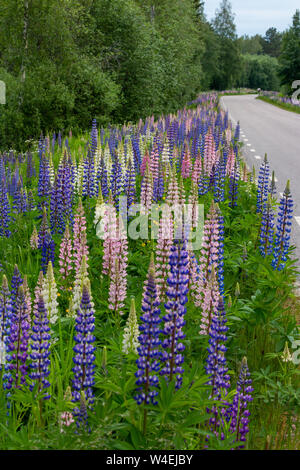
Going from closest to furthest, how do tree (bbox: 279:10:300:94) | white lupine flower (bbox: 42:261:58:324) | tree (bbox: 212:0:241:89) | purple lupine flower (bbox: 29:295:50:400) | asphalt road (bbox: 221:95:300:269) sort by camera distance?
purple lupine flower (bbox: 29:295:50:400) → white lupine flower (bbox: 42:261:58:324) → asphalt road (bbox: 221:95:300:269) → tree (bbox: 279:10:300:94) → tree (bbox: 212:0:241:89)

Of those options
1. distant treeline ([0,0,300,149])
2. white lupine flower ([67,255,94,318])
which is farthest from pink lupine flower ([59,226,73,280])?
distant treeline ([0,0,300,149])

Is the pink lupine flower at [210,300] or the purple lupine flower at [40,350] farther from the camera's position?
the pink lupine flower at [210,300]

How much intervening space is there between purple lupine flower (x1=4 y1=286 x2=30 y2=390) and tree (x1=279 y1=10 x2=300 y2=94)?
56.9m

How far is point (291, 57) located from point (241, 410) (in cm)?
5770

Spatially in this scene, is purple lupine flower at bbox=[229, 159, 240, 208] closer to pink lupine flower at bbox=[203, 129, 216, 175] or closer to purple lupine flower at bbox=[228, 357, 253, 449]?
pink lupine flower at bbox=[203, 129, 216, 175]

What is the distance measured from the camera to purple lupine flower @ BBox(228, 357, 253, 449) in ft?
10.3

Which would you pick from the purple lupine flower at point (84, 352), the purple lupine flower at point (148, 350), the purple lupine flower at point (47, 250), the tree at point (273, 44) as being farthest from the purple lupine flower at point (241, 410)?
the tree at point (273, 44)

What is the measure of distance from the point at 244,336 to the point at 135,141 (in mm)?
6066

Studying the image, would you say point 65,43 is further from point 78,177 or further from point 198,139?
point 78,177

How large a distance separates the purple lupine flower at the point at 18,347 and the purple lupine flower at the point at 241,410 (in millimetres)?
1377

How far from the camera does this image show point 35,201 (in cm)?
727

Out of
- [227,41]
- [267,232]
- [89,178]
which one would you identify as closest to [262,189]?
[267,232]

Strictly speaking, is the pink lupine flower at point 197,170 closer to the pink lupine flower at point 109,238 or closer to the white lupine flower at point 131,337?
the pink lupine flower at point 109,238

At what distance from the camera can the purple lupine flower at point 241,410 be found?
3127 millimetres
